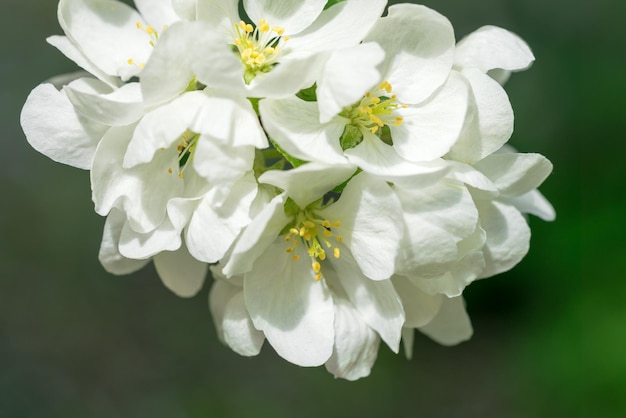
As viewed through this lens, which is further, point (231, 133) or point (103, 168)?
point (103, 168)

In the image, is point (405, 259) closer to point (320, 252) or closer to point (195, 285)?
point (320, 252)

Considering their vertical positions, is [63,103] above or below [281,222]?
above

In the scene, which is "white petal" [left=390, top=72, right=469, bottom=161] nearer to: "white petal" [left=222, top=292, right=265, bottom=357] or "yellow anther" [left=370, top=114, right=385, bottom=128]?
"yellow anther" [left=370, top=114, right=385, bottom=128]

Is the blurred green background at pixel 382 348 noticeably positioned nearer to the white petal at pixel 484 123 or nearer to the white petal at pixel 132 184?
the white petal at pixel 484 123

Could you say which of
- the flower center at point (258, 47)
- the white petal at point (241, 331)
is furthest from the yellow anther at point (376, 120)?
the white petal at point (241, 331)

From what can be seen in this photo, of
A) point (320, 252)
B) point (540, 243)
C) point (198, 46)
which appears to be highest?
point (198, 46)

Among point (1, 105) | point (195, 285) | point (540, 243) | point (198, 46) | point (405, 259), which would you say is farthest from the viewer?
point (1, 105)

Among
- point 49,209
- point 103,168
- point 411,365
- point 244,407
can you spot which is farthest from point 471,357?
point 103,168
